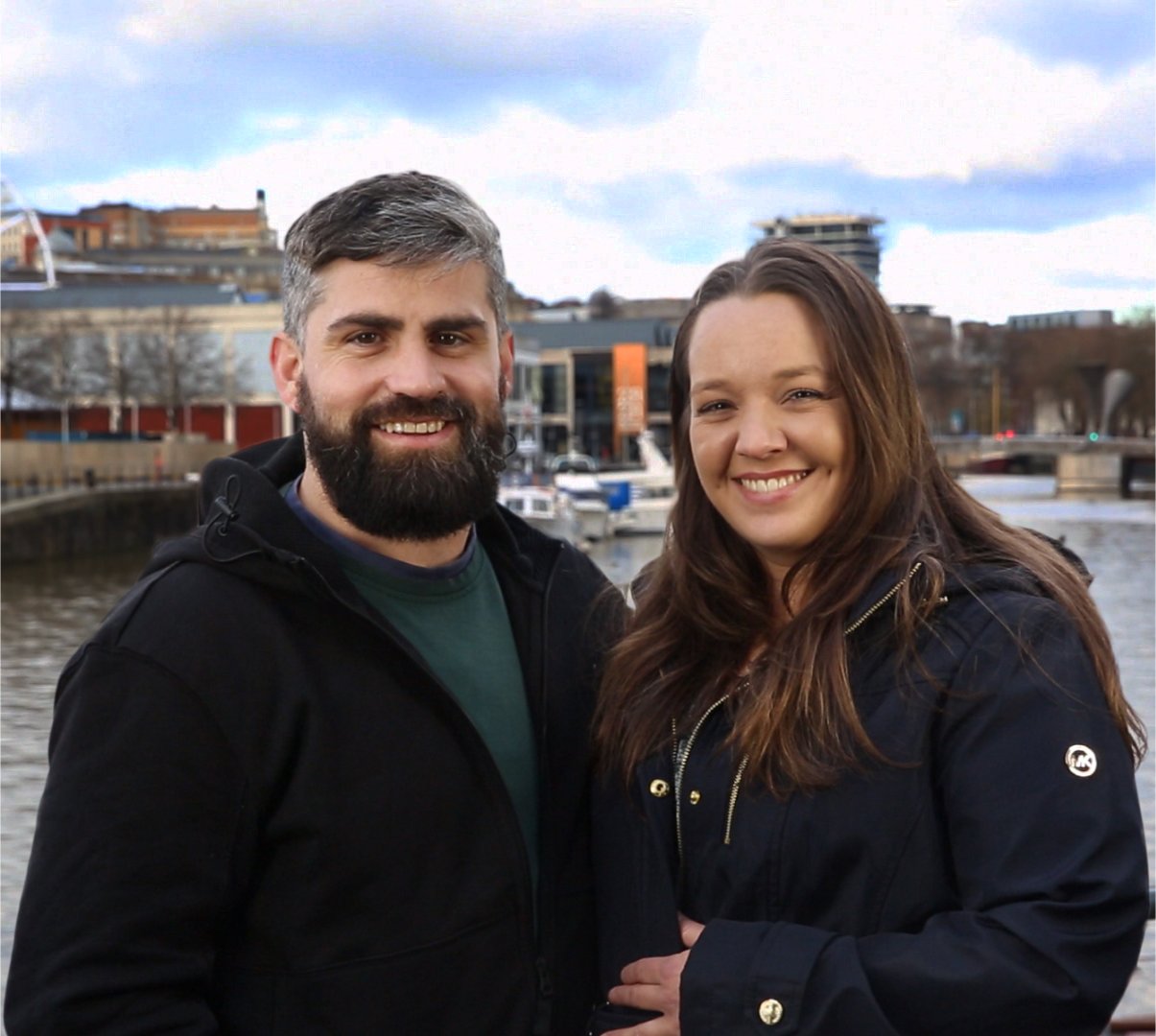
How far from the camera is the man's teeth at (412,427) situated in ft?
8.14

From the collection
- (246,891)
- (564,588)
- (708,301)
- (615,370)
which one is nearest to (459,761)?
(246,891)

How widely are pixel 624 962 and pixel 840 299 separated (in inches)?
39.8

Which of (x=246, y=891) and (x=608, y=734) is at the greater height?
(x=608, y=734)

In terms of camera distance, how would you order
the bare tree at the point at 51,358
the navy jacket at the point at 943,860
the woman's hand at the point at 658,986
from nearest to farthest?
the navy jacket at the point at 943,860 → the woman's hand at the point at 658,986 → the bare tree at the point at 51,358

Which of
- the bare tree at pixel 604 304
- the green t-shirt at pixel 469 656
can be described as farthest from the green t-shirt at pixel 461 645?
the bare tree at pixel 604 304

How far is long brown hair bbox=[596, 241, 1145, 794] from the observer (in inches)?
86.0

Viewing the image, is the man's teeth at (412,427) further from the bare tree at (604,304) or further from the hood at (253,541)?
the bare tree at (604,304)

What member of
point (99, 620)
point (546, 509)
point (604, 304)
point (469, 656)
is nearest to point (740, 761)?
point (469, 656)

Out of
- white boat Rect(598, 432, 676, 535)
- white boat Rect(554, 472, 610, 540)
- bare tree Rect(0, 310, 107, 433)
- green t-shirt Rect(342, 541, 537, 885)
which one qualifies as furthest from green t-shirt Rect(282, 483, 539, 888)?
bare tree Rect(0, 310, 107, 433)

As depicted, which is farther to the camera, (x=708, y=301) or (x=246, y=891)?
(x=708, y=301)

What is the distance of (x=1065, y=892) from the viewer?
1966 millimetres

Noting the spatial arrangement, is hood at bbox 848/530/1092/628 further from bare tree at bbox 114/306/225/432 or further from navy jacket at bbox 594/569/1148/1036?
bare tree at bbox 114/306/225/432

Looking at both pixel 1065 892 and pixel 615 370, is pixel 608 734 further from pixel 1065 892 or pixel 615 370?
pixel 615 370

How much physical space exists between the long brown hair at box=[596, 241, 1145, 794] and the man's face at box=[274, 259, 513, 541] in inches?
13.6
